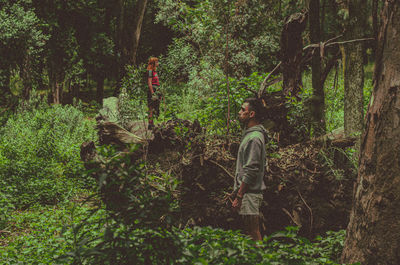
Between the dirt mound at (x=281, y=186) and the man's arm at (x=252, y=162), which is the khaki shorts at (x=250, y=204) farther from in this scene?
the dirt mound at (x=281, y=186)

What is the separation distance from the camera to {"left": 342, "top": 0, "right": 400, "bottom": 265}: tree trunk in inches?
130

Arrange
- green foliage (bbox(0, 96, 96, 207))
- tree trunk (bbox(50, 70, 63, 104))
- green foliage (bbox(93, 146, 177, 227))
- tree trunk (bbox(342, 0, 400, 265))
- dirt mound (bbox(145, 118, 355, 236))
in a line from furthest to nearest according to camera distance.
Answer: tree trunk (bbox(50, 70, 63, 104))
green foliage (bbox(0, 96, 96, 207))
dirt mound (bbox(145, 118, 355, 236))
tree trunk (bbox(342, 0, 400, 265))
green foliage (bbox(93, 146, 177, 227))

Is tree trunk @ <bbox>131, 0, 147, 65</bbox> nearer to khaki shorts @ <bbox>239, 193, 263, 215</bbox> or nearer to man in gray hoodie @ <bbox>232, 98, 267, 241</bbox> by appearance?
man in gray hoodie @ <bbox>232, 98, 267, 241</bbox>

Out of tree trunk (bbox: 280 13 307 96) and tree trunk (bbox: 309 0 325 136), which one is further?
tree trunk (bbox: 280 13 307 96)

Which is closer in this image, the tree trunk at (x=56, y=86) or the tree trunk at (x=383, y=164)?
the tree trunk at (x=383, y=164)

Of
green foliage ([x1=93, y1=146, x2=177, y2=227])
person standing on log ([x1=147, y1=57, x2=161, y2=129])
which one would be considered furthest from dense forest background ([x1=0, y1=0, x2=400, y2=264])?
person standing on log ([x1=147, y1=57, x2=161, y2=129])

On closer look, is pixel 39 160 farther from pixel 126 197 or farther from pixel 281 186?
pixel 126 197

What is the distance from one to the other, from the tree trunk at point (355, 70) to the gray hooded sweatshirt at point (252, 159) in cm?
310

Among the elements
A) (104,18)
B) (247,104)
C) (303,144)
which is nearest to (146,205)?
(247,104)

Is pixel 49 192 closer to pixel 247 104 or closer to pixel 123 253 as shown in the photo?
pixel 247 104

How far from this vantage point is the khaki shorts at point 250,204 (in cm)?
445

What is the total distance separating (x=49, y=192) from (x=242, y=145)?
515cm

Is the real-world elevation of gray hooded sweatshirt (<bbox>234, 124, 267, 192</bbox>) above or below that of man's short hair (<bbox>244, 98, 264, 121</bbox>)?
below

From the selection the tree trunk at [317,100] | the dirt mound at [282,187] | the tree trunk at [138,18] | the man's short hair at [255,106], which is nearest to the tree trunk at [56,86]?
the tree trunk at [138,18]
